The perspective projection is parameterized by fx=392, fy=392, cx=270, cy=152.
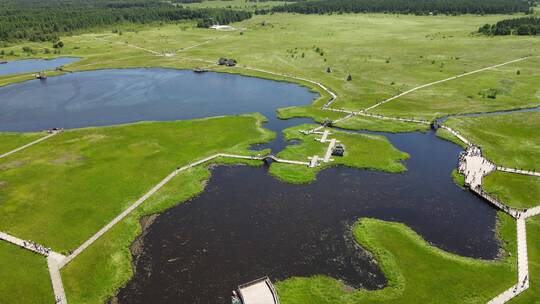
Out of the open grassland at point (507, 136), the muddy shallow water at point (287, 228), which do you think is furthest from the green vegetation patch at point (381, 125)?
the muddy shallow water at point (287, 228)

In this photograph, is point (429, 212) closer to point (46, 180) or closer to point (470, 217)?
point (470, 217)

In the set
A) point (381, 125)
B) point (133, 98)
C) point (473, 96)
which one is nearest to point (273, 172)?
point (381, 125)

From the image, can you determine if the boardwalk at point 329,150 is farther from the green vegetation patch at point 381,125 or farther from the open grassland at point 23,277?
the open grassland at point 23,277

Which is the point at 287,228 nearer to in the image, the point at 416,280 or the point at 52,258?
the point at 416,280

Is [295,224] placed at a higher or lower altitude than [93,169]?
lower

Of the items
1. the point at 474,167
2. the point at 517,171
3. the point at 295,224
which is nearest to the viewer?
the point at 295,224

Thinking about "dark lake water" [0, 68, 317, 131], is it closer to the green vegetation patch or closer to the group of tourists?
the green vegetation patch

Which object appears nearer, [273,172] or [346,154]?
[273,172]
